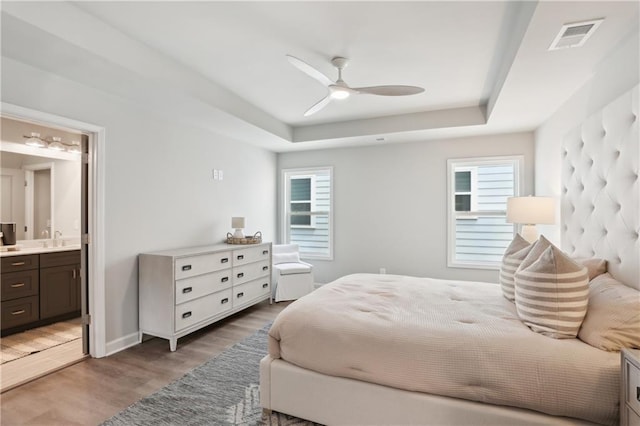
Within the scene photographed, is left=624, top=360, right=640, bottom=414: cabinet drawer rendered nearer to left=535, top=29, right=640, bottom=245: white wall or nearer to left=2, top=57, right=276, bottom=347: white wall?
left=535, top=29, right=640, bottom=245: white wall

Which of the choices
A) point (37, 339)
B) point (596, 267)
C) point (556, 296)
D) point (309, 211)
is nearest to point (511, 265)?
point (596, 267)

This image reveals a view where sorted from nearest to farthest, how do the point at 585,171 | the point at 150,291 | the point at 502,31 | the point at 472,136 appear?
→ the point at 502,31
the point at 585,171
the point at 150,291
the point at 472,136

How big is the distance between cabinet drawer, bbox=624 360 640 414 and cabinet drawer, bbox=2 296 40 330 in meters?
4.82

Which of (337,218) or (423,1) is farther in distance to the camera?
(337,218)

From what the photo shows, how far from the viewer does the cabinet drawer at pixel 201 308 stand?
3.05 m

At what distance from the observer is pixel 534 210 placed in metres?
3.26

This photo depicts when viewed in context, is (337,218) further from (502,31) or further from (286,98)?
(502,31)

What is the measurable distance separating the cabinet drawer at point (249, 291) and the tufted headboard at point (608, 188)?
3383 millimetres

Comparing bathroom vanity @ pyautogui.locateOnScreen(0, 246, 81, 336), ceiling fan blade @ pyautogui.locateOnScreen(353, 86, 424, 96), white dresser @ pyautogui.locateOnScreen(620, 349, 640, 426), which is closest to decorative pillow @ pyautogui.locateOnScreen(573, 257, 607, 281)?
white dresser @ pyautogui.locateOnScreen(620, 349, 640, 426)

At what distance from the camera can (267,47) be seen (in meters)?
2.55

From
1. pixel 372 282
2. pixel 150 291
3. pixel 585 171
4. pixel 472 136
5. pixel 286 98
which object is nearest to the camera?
pixel 585 171

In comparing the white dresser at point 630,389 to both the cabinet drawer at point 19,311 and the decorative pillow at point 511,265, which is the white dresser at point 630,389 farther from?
the cabinet drawer at point 19,311

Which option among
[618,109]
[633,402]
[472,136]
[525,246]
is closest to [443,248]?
[472,136]

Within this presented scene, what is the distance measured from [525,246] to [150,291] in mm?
3343
